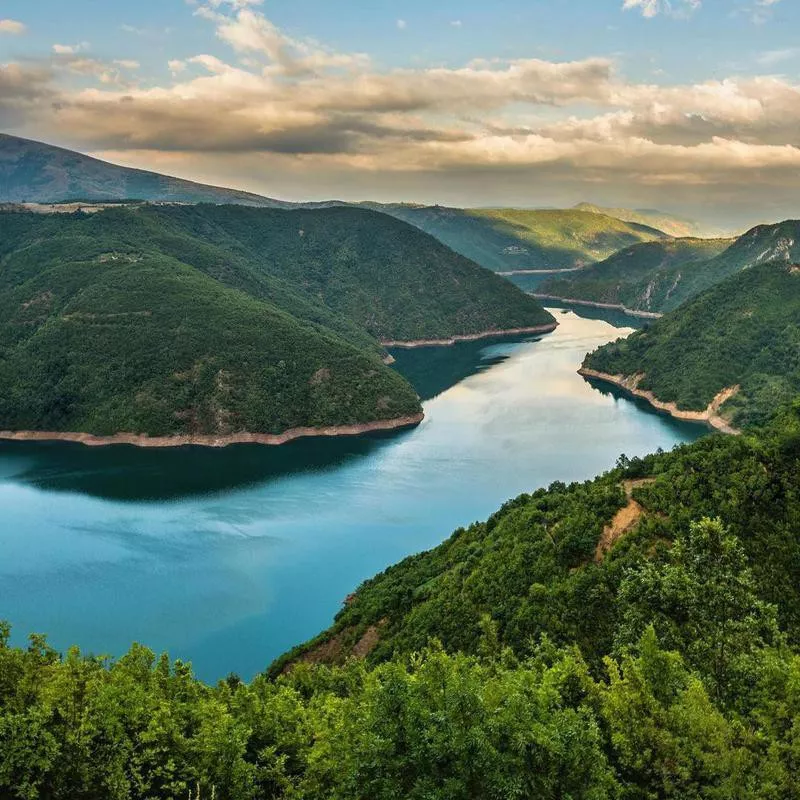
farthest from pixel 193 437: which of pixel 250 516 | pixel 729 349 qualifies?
pixel 729 349

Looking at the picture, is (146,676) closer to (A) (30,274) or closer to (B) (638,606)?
(B) (638,606)

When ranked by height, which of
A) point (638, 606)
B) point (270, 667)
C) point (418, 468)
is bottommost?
point (270, 667)

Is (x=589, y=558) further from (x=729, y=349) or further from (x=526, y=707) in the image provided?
(x=729, y=349)

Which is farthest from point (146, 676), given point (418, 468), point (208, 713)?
point (418, 468)

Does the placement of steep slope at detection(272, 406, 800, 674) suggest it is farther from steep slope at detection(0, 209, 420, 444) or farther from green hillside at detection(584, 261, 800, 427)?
green hillside at detection(584, 261, 800, 427)

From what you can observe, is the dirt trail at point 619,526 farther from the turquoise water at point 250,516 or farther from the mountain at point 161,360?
the mountain at point 161,360

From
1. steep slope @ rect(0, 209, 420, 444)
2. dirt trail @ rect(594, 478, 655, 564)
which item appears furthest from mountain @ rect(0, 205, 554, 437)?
dirt trail @ rect(594, 478, 655, 564)
